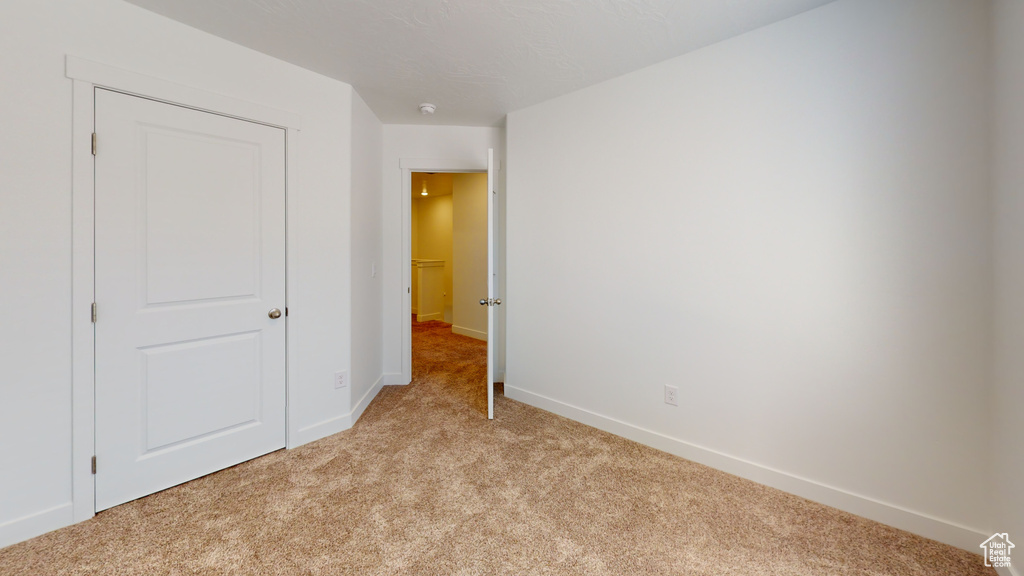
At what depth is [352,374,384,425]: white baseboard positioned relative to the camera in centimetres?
278

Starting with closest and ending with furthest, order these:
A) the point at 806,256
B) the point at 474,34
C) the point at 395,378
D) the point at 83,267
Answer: the point at 83,267 → the point at 806,256 → the point at 474,34 → the point at 395,378

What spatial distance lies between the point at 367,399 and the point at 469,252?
3.07 meters

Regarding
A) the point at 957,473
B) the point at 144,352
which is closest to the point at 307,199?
the point at 144,352

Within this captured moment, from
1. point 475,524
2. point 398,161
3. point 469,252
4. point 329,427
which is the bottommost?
point 475,524

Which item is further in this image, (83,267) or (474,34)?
(474,34)

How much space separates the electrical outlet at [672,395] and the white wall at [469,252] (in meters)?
3.42

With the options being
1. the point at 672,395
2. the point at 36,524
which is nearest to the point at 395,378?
the point at 36,524

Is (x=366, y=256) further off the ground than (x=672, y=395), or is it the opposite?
(x=366, y=256)

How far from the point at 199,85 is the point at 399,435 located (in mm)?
2317

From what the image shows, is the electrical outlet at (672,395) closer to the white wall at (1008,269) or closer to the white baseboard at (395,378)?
the white wall at (1008,269)

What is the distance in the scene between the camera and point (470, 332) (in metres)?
5.83

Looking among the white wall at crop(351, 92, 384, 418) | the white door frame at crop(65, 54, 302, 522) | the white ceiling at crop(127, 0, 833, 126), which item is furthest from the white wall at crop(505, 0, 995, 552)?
the white door frame at crop(65, 54, 302, 522)

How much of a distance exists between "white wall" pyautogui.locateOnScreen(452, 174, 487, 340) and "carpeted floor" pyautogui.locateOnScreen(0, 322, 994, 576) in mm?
3321

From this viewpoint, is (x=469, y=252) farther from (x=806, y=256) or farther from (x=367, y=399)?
(x=806, y=256)
